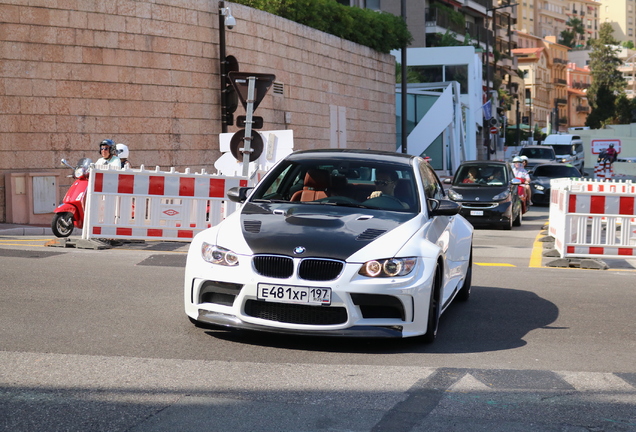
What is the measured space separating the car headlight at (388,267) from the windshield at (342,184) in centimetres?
118

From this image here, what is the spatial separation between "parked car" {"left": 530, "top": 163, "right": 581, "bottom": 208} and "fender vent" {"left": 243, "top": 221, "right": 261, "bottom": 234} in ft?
87.9

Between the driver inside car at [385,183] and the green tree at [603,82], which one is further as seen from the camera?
the green tree at [603,82]

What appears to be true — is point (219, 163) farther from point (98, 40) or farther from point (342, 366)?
point (342, 366)

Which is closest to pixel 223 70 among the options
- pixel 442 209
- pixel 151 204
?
pixel 151 204

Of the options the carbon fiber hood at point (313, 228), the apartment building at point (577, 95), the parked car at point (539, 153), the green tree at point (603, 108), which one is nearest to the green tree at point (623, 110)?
the green tree at point (603, 108)

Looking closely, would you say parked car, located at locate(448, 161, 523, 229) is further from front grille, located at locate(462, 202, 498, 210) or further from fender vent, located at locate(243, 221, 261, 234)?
fender vent, located at locate(243, 221, 261, 234)

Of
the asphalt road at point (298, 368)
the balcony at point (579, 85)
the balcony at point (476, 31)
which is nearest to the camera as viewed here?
the asphalt road at point (298, 368)

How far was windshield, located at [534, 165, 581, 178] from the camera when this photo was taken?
3466 cm

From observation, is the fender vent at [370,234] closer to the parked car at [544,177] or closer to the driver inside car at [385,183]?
the driver inside car at [385,183]

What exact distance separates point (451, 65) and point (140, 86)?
37.3 m

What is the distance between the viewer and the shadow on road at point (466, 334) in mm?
7199

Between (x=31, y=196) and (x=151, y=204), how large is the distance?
5943mm

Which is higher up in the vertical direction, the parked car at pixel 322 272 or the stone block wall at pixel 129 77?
the stone block wall at pixel 129 77

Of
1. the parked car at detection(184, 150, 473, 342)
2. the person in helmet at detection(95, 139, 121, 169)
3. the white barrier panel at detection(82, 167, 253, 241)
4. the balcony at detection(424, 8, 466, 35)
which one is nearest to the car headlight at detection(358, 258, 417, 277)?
the parked car at detection(184, 150, 473, 342)
